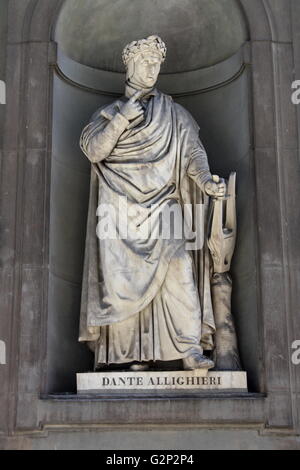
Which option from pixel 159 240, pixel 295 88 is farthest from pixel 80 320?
pixel 295 88

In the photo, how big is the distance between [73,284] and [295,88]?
10.3 feet

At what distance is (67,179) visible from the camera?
11.2m

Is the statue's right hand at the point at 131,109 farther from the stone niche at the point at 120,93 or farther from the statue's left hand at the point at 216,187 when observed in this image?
the statue's left hand at the point at 216,187

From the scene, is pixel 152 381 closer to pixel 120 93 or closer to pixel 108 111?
pixel 108 111

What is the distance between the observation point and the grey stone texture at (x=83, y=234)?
32.3ft

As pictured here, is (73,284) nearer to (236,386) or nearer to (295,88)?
(236,386)

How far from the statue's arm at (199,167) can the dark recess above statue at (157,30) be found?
1.47 m

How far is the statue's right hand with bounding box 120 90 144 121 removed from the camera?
34.9 ft

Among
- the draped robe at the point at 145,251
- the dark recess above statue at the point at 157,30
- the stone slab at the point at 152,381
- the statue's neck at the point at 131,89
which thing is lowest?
the stone slab at the point at 152,381

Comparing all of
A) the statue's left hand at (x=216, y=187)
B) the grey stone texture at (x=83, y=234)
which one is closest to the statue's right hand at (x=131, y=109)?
the grey stone texture at (x=83, y=234)

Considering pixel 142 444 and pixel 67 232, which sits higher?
pixel 67 232

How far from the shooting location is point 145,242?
1048 cm

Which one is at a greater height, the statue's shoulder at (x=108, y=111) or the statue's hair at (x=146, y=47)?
the statue's hair at (x=146, y=47)

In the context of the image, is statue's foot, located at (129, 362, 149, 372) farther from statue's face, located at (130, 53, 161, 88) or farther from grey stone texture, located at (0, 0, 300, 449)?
statue's face, located at (130, 53, 161, 88)
